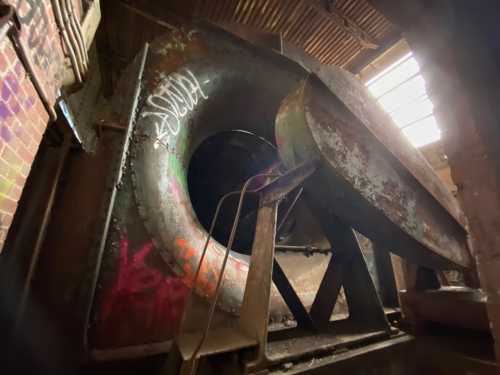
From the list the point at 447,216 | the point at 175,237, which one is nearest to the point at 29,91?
the point at 175,237

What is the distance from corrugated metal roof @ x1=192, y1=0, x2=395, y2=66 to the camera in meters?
3.48

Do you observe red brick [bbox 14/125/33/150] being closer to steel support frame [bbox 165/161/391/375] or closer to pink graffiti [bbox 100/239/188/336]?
pink graffiti [bbox 100/239/188/336]

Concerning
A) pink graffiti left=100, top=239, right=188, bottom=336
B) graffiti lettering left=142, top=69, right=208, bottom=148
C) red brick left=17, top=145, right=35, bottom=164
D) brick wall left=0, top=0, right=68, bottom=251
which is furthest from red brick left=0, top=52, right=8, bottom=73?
pink graffiti left=100, top=239, right=188, bottom=336

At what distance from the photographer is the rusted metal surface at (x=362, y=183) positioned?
4.67 feet

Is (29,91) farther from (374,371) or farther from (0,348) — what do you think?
(374,371)

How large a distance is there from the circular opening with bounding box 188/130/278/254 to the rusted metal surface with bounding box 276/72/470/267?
3.95 ft

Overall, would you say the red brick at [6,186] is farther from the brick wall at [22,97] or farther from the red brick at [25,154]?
the red brick at [25,154]

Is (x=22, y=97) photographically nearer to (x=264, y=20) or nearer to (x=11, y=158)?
(x=11, y=158)

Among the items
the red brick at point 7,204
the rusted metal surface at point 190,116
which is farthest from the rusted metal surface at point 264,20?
the red brick at point 7,204

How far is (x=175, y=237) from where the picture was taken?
1561 millimetres

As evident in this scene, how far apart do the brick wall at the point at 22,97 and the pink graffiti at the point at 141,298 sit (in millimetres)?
594

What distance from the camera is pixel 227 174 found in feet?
9.53

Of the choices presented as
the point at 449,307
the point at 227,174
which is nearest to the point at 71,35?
the point at 227,174

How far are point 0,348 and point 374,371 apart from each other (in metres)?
1.83
